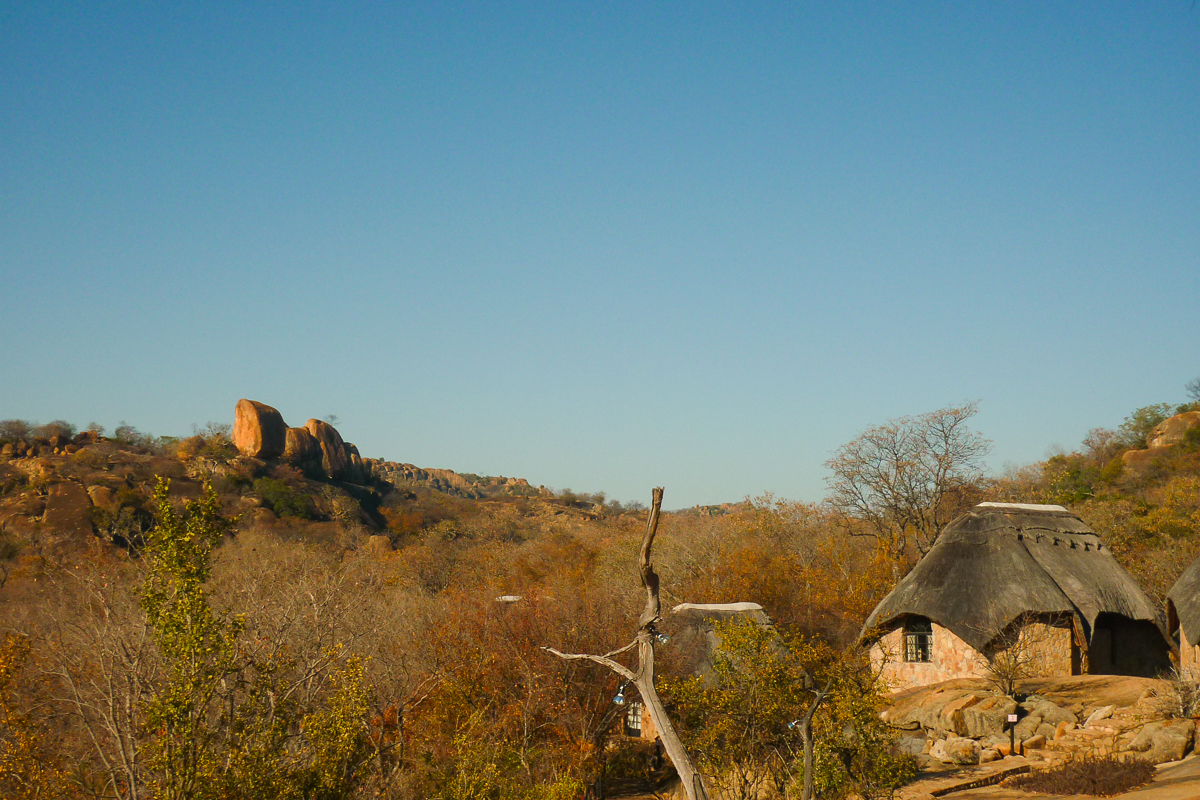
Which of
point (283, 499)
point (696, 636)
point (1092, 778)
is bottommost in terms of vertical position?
point (1092, 778)

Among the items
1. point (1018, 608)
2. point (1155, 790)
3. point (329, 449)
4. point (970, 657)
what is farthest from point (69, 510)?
point (1155, 790)

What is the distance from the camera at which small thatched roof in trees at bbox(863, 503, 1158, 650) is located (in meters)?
22.2

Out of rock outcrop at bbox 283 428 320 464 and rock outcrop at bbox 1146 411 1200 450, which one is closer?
rock outcrop at bbox 1146 411 1200 450

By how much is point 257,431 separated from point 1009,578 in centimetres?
4451

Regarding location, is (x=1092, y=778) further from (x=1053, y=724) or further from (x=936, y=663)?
(x=936, y=663)

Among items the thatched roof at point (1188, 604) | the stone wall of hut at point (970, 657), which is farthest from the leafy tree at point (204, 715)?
the thatched roof at point (1188, 604)

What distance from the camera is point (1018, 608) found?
72.0ft

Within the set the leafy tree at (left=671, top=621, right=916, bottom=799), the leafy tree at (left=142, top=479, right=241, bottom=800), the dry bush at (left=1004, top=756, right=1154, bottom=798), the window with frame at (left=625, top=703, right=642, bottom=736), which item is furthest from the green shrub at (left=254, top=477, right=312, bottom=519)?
the leafy tree at (left=142, top=479, right=241, bottom=800)

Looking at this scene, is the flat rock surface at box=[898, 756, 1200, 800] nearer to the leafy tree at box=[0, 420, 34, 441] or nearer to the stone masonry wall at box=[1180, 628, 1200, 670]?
the stone masonry wall at box=[1180, 628, 1200, 670]

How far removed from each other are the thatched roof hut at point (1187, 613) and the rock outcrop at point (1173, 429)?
32.1 meters

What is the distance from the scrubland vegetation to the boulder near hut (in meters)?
2.31

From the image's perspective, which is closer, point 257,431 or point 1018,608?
point 1018,608

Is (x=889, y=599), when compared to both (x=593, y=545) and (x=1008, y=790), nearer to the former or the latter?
(x=1008, y=790)

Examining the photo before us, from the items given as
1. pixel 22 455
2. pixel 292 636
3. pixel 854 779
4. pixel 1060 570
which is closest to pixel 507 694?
pixel 292 636
